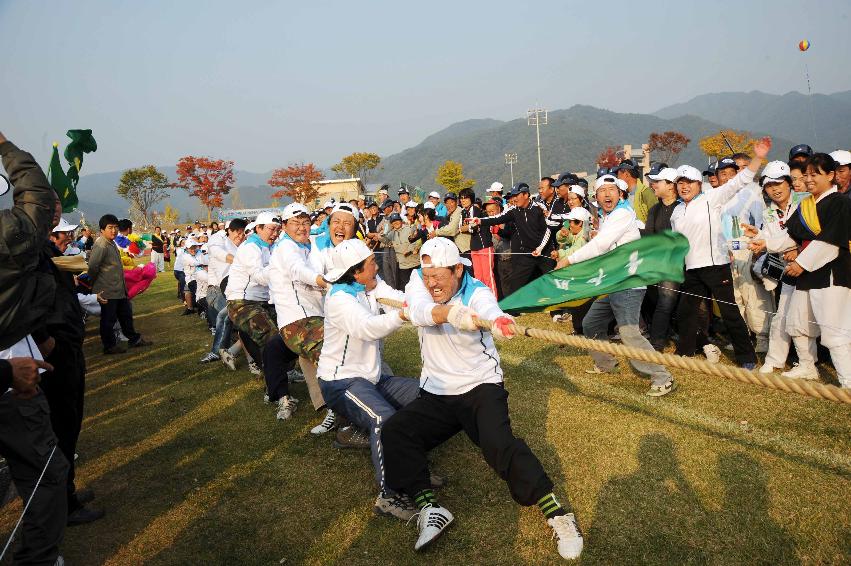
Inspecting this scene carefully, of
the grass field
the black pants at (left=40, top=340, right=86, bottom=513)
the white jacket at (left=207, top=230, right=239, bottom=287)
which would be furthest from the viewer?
the white jacket at (left=207, top=230, right=239, bottom=287)

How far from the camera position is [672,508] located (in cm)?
345

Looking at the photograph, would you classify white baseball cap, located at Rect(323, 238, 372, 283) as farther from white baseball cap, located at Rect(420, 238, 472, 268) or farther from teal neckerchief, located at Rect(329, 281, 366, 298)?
white baseball cap, located at Rect(420, 238, 472, 268)

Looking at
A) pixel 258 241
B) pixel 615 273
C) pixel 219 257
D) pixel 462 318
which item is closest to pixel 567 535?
pixel 462 318

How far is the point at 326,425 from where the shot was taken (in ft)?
17.6

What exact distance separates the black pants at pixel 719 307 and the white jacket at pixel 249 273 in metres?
5.23

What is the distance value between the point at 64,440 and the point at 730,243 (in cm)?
701

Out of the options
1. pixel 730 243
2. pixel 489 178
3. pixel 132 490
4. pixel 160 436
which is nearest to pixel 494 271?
pixel 730 243

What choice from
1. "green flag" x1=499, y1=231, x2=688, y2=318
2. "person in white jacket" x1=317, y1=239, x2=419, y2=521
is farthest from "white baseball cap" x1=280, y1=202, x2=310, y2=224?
"green flag" x1=499, y1=231, x2=688, y2=318

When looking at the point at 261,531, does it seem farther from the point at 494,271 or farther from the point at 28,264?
the point at 494,271

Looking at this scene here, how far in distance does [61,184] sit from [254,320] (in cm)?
285

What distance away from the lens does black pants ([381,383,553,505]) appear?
10.9 ft

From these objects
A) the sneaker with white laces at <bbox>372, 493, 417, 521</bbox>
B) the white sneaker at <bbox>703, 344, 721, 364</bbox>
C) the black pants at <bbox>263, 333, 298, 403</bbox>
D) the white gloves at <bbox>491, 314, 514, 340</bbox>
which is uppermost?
the white gloves at <bbox>491, 314, 514, 340</bbox>

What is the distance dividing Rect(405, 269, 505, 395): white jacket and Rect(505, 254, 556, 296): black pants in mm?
5720

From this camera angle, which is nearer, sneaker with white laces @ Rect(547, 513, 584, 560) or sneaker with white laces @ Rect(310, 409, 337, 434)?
sneaker with white laces @ Rect(547, 513, 584, 560)
